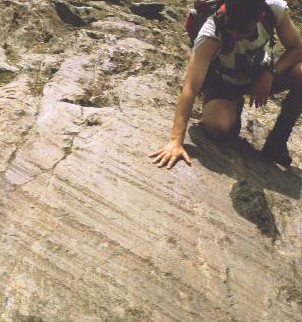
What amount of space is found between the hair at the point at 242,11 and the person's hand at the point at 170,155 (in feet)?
5.86

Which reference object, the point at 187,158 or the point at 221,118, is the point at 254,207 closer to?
the point at 187,158

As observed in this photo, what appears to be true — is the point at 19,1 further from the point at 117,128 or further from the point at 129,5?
the point at 117,128

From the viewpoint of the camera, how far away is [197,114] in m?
9.54

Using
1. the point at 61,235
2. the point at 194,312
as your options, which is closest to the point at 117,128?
the point at 61,235

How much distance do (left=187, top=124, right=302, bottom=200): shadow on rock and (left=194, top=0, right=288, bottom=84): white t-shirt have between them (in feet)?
3.18

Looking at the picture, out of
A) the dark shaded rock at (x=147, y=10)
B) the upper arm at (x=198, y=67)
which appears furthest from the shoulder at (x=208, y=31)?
the dark shaded rock at (x=147, y=10)

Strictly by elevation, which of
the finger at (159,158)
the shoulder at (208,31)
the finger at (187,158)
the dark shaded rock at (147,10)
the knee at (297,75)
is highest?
the shoulder at (208,31)

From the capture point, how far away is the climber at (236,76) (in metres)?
7.72

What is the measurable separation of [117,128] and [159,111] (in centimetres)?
98

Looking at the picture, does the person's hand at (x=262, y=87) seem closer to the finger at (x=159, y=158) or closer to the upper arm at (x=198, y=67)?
the upper arm at (x=198, y=67)

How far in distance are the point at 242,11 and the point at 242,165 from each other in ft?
7.49

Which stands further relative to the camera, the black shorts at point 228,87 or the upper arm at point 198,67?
the black shorts at point 228,87

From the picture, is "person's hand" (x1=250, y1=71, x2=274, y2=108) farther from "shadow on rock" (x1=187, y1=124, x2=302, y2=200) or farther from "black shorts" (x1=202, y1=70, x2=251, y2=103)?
"shadow on rock" (x1=187, y1=124, x2=302, y2=200)

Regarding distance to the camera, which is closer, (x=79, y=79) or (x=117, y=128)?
(x=117, y=128)
